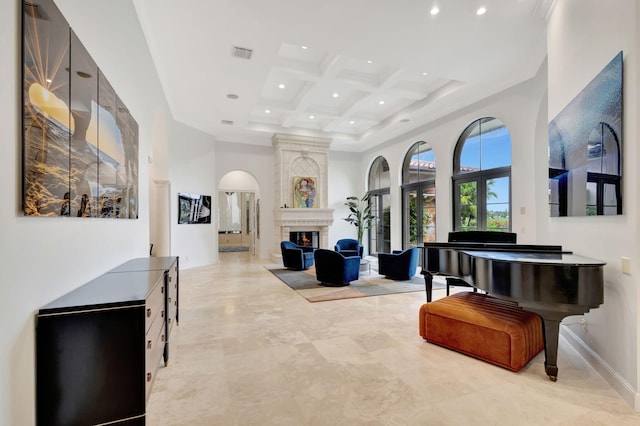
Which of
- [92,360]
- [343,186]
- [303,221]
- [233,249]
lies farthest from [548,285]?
[233,249]

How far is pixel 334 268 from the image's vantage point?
19.6 feet

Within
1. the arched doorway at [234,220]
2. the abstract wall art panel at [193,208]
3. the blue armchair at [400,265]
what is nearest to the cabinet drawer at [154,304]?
the blue armchair at [400,265]

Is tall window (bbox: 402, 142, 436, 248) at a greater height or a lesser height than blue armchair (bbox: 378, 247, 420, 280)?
greater

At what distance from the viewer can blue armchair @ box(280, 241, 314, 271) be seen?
25.3 feet

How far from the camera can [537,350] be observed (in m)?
3.05

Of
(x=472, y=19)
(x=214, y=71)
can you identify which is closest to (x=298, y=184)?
(x=214, y=71)

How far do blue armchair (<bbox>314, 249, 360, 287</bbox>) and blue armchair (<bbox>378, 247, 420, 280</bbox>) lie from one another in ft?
3.18

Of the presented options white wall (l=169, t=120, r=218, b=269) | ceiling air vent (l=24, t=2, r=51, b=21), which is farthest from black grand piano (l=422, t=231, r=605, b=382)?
white wall (l=169, t=120, r=218, b=269)

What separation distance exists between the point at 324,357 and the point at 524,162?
197 inches

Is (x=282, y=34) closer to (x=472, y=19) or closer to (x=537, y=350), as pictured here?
(x=472, y=19)

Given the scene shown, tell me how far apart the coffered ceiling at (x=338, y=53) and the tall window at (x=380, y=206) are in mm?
2590

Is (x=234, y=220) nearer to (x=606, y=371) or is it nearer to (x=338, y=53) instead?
(x=338, y=53)

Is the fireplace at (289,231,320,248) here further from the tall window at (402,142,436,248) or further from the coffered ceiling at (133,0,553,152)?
the coffered ceiling at (133,0,553,152)

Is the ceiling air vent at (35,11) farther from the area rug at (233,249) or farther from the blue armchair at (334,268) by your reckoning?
the area rug at (233,249)
